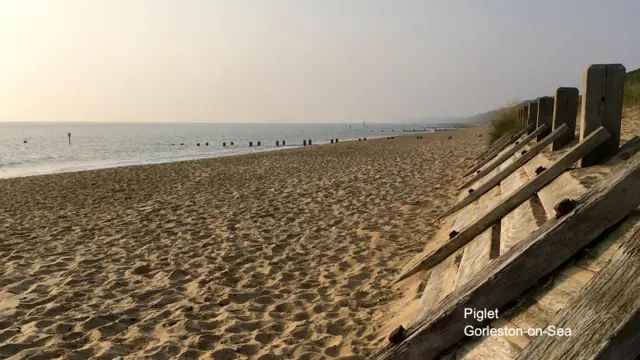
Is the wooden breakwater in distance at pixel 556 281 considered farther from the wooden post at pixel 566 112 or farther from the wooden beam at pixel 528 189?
the wooden post at pixel 566 112

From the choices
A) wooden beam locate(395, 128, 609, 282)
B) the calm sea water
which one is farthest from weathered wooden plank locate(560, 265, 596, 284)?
the calm sea water

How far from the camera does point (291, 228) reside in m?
7.24

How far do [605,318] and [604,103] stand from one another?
270 cm

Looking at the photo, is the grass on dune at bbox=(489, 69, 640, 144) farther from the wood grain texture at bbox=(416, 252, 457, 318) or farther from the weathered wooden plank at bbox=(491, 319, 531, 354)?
the weathered wooden plank at bbox=(491, 319, 531, 354)

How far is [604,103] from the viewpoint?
346cm

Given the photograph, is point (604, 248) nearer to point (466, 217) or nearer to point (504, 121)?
point (466, 217)

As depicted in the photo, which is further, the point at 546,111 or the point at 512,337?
the point at 546,111

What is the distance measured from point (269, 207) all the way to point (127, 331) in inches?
210

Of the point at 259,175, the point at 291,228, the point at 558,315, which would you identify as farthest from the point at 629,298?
the point at 259,175

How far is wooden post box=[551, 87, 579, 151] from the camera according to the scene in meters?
4.93

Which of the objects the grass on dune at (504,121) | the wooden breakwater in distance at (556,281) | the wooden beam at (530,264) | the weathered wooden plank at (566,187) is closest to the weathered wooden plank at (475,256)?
the wooden breakwater in distance at (556,281)

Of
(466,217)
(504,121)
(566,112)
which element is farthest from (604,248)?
(504,121)

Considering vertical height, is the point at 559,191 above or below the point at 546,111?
below

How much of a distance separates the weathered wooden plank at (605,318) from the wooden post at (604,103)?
2220 millimetres
